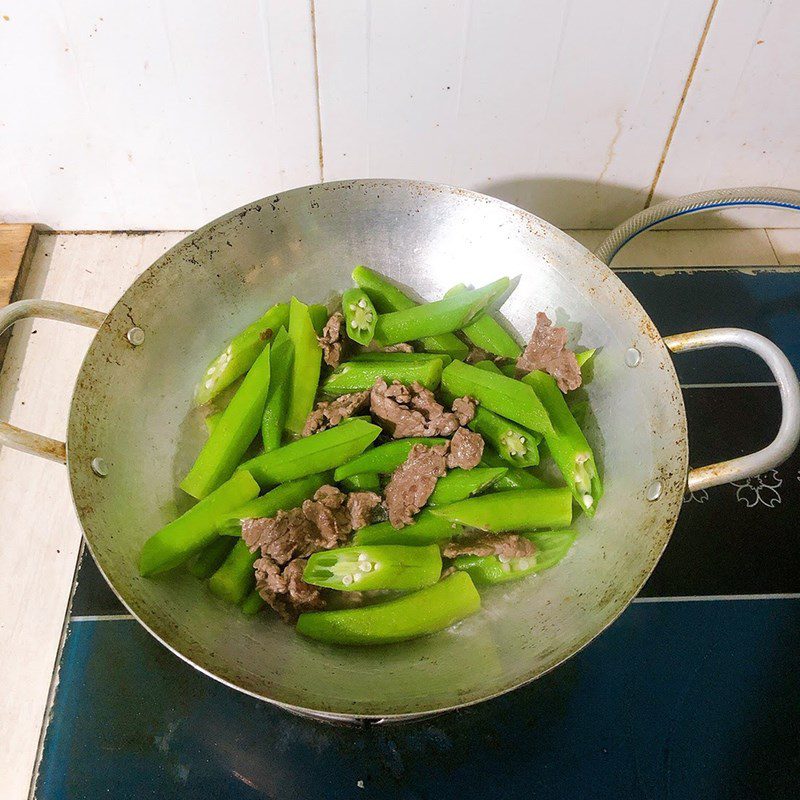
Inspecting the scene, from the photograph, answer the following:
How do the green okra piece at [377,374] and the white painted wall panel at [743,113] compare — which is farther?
the white painted wall panel at [743,113]

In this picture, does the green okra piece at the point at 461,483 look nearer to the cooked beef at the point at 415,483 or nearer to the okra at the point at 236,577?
the cooked beef at the point at 415,483

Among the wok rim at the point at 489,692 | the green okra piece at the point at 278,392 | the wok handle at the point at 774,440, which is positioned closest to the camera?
the wok rim at the point at 489,692

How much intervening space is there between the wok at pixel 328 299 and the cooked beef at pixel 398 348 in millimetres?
125

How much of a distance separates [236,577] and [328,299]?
1.70 feet

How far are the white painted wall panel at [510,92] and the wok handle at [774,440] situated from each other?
63 centimetres

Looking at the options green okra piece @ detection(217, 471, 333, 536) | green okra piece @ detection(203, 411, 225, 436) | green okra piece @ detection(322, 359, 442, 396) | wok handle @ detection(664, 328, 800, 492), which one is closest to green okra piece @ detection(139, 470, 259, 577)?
green okra piece @ detection(217, 471, 333, 536)

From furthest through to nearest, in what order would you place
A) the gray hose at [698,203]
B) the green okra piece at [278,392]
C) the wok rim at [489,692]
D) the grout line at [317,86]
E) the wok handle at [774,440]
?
1. the gray hose at [698,203]
2. the grout line at [317,86]
3. the green okra piece at [278,392]
4. the wok handle at [774,440]
5. the wok rim at [489,692]

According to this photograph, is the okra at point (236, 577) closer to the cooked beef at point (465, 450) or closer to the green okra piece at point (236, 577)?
the green okra piece at point (236, 577)

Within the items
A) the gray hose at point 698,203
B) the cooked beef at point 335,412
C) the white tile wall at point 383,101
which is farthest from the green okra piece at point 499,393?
the white tile wall at point 383,101

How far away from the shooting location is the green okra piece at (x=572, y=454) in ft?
3.29

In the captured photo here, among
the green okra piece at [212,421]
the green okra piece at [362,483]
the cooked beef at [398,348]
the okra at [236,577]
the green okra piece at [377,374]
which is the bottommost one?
the okra at [236,577]

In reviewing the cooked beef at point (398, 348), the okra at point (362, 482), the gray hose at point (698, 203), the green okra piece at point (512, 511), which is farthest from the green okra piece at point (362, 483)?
the gray hose at point (698, 203)

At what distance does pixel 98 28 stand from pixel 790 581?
1.51m

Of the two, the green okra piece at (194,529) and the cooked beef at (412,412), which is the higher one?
the cooked beef at (412,412)
